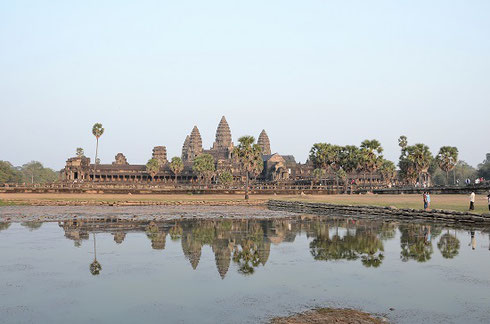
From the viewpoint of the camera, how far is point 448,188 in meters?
86.2

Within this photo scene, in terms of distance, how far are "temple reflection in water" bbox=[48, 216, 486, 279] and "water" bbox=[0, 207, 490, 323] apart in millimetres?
87

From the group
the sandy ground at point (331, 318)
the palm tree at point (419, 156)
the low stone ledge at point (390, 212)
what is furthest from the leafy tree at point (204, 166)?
the sandy ground at point (331, 318)

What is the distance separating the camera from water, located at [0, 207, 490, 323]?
502 inches

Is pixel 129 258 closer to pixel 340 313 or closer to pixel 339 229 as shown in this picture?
pixel 340 313

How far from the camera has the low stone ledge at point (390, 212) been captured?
34.0 meters

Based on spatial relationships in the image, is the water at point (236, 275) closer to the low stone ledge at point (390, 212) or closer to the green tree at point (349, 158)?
the low stone ledge at point (390, 212)

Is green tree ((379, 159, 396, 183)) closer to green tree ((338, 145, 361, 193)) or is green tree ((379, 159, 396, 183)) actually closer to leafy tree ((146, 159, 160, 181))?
green tree ((338, 145, 361, 193))

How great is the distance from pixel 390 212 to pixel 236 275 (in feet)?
93.9

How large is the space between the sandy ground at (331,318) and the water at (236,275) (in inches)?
22.6

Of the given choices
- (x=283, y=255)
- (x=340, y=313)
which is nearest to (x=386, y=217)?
(x=283, y=255)

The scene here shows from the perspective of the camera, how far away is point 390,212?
42812mm

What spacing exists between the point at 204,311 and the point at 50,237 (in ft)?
58.6

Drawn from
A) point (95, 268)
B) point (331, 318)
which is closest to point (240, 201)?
point (95, 268)

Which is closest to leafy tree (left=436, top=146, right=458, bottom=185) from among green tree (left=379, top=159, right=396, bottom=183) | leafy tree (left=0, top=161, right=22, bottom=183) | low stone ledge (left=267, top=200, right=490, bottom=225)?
green tree (left=379, top=159, right=396, bottom=183)
